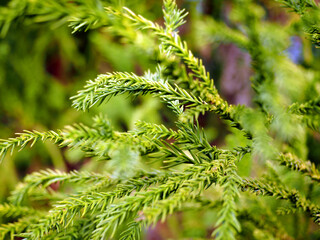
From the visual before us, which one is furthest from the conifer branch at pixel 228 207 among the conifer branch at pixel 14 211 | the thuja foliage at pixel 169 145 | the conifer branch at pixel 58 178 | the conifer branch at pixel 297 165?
the conifer branch at pixel 14 211

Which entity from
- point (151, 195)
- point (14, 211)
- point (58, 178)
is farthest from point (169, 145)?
point (14, 211)

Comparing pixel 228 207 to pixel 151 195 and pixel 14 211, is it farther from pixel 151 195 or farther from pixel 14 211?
pixel 14 211

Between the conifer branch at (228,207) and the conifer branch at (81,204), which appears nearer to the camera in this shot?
the conifer branch at (228,207)

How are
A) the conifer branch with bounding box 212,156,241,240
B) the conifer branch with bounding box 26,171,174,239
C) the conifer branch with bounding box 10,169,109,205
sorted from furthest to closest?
the conifer branch with bounding box 10,169,109,205 → the conifer branch with bounding box 26,171,174,239 → the conifer branch with bounding box 212,156,241,240

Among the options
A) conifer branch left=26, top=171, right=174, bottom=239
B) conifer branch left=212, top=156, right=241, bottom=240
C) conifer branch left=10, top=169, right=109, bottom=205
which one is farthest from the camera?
conifer branch left=10, top=169, right=109, bottom=205

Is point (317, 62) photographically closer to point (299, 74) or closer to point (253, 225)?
point (299, 74)

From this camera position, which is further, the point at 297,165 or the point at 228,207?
the point at 297,165

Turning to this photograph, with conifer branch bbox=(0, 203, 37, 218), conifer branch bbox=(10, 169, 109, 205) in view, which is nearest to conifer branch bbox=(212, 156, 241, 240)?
conifer branch bbox=(10, 169, 109, 205)

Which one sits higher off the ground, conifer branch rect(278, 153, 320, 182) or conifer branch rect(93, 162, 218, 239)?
conifer branch rect(93, 162, 218, 239)

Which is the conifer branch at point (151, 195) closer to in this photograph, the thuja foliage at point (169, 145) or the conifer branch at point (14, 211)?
the thuja foliage at point (169, 145)

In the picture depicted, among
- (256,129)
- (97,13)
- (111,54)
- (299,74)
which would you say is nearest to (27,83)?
(111,54)

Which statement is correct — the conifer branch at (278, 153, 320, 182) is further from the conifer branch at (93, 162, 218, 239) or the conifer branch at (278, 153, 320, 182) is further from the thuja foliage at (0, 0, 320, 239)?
the conifer branch at (93, 162, 218, 239)
